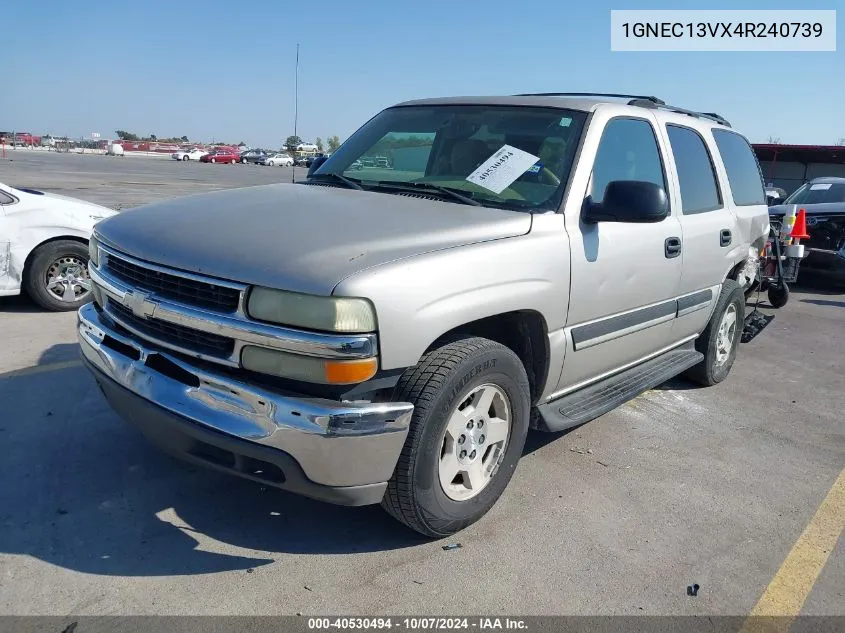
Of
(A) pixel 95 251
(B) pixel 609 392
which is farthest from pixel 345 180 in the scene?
(B) pixel 609 392

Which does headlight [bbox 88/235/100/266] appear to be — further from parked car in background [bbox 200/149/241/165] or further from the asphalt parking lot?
parked car in background [bbox 200/149/241/165]

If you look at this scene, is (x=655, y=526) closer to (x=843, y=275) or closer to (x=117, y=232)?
(x=117, y=232)

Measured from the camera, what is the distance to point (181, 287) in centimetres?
276

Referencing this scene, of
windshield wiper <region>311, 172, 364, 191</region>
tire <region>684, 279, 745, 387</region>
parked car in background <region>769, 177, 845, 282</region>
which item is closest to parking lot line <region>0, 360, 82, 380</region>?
windshield wiper <region>311, 172, 364, 191</region>

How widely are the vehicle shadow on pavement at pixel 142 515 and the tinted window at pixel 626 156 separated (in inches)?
79.5

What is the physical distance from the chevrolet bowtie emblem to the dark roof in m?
14.1

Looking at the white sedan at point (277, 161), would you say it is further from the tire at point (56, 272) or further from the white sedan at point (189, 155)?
the tire at point (56, 272)

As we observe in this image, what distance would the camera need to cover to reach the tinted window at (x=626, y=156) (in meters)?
3.68

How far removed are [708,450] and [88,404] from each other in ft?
12.3

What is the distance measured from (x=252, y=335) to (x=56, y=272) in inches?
194

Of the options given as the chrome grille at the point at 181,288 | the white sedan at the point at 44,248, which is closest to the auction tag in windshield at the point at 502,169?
the chrome grille at the point at 181,288

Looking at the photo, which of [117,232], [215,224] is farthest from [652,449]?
[117,232]

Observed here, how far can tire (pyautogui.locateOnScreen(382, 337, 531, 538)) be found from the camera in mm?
2715

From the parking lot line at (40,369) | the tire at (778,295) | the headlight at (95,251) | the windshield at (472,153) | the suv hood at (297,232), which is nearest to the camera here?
the suv hood at (297,232)
